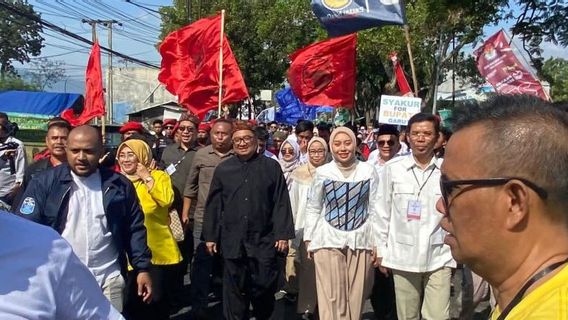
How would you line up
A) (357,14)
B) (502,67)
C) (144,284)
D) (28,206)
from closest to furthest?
1. (28,206)
2. (144,284)
3. (357,14)
4. (502,67)

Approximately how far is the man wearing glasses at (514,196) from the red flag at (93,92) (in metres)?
8.96

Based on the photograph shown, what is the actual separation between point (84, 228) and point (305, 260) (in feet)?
10.2

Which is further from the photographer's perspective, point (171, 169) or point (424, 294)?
point (171, 169)

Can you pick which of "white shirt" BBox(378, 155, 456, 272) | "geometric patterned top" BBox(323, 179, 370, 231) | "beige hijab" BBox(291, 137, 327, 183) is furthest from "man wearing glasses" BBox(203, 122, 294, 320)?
"beige hijab" BBox(291, 137, 327, 183)

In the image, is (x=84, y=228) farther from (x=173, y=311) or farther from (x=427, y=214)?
(x=173, y=311)

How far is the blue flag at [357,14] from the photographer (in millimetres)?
10031

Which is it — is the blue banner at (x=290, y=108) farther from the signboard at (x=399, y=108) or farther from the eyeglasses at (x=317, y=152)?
the eyeglasses at (x=317, y=152)

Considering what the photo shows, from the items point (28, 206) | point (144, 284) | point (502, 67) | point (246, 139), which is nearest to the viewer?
point (28, 206)

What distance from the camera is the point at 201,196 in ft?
22.8

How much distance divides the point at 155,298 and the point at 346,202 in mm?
1750

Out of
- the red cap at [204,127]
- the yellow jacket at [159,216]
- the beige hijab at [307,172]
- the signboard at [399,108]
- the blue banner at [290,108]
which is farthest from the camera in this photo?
the blue banner at [290,108]

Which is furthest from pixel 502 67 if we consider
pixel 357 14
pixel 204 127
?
pixel 204 127

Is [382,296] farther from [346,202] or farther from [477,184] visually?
[477,184]

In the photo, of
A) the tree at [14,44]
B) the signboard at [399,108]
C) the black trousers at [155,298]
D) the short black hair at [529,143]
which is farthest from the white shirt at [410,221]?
the tree at [14,44]
